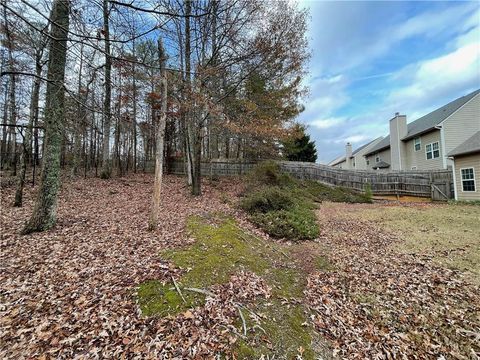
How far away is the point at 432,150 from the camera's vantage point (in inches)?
663

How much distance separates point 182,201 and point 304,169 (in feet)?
34.2

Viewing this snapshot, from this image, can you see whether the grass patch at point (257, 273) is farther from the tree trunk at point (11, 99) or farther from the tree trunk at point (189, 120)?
the tree trunk at point (189, 120)

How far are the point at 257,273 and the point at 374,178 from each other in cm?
1508

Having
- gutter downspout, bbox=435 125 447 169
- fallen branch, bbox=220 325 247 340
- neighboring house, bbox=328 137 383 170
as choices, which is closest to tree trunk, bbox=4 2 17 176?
fallen branch, bbox=220 325 247 340

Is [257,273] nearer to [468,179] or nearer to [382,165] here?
[468,179]

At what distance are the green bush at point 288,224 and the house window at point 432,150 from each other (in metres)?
14.9

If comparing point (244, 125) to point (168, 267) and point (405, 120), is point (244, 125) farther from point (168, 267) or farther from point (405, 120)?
point (405, 120)

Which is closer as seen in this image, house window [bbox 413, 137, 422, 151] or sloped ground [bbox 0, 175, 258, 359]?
sloped ground [bbox 0, 175, 258, 359]

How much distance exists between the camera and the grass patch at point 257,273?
274 centimetres

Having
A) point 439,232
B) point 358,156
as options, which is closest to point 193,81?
point 439,232

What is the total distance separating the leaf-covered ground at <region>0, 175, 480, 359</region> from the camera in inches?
101

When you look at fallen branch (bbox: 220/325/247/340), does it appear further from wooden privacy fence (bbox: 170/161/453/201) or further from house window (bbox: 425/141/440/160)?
house window (bbox: 425/141/440/160)

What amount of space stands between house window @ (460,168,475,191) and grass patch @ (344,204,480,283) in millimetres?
3011

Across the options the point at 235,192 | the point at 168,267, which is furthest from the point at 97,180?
the point at 168,267
